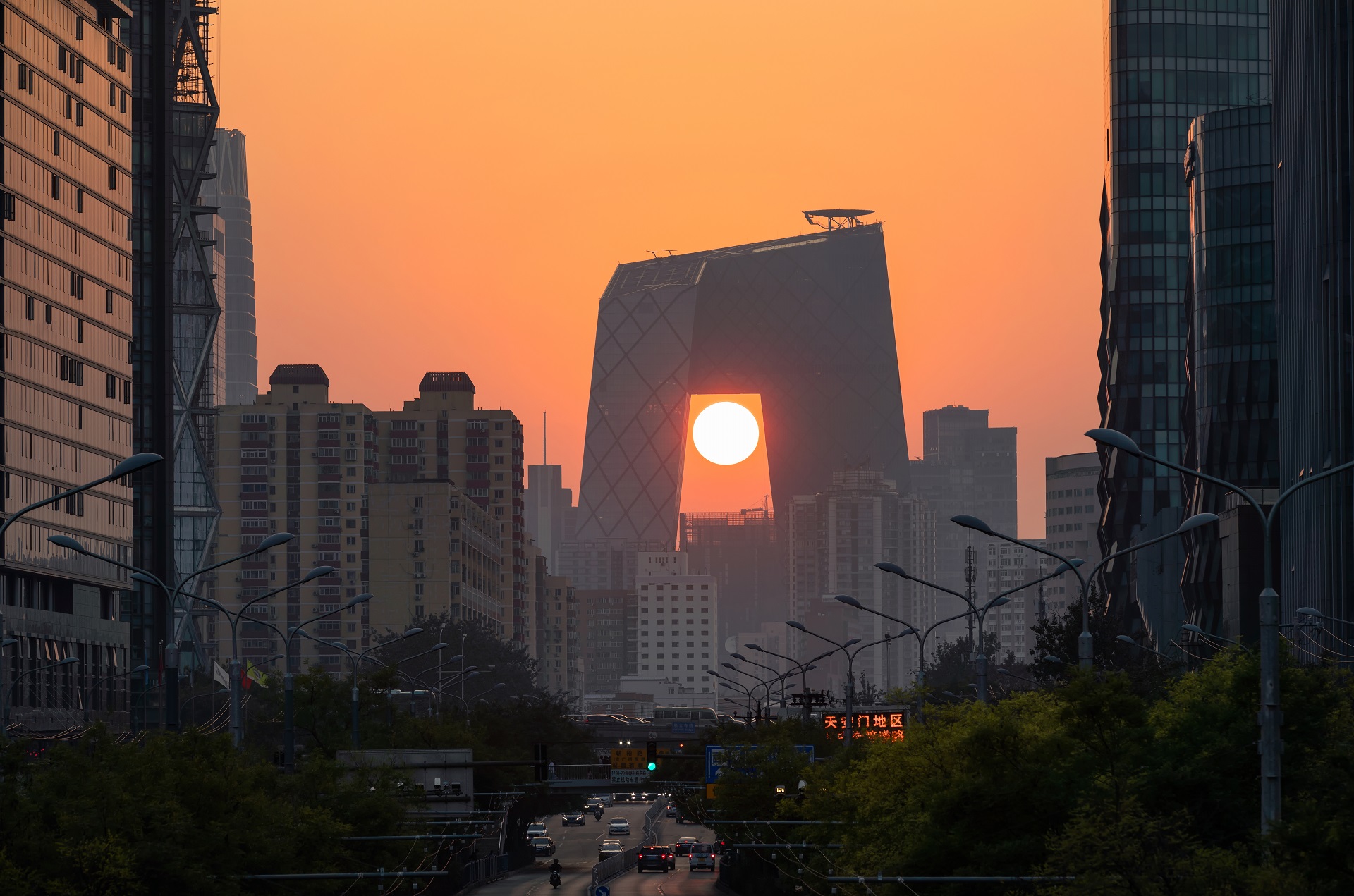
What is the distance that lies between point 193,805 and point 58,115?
352ft

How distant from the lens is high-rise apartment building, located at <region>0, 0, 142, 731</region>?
141m

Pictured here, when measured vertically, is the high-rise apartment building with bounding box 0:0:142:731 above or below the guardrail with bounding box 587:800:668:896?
above

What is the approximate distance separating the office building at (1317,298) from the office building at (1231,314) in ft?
108

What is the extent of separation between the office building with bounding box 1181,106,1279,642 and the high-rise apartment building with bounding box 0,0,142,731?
82001mm

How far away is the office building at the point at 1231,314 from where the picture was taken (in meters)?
165

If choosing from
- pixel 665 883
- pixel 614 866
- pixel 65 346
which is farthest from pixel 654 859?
pixel 65 346

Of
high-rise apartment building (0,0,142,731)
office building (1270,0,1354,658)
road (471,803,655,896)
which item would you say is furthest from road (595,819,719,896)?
high-rise apartment building (0,0,142,731)

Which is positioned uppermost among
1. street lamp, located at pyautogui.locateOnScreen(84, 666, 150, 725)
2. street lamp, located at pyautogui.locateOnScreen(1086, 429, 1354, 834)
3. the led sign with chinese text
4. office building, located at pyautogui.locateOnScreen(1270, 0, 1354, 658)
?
office building, located at pyautogui.locateOnScreen(1270, 0, 1354, 658)

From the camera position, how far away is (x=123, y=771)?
5191 centimetres

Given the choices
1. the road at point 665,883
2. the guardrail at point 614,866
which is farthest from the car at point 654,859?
the guardrail at point 614,866

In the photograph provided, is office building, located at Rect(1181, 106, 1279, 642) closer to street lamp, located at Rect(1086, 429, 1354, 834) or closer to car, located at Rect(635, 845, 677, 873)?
car, located at Rect(635, 845, 677, 873)

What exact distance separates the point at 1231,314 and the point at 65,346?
294 ft

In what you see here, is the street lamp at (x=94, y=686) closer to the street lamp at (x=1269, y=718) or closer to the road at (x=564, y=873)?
the road at (x=564, y=873)

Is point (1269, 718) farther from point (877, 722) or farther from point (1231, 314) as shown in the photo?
point (1231, 314)
